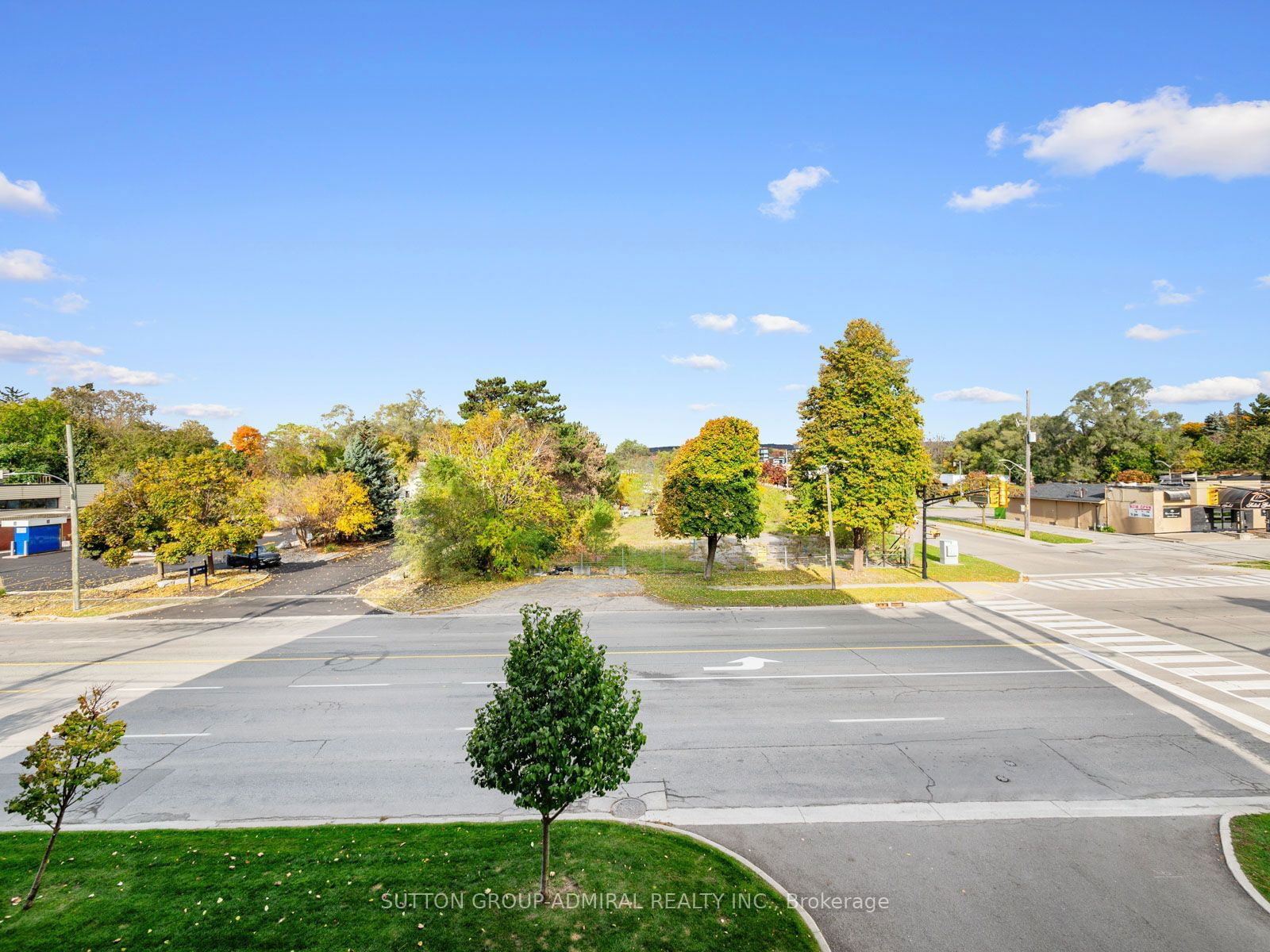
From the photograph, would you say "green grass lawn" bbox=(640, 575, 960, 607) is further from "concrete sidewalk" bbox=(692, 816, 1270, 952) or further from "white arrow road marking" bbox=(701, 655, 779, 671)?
"concrete sidewalk" bbox=(692, 816, 1270, 952)

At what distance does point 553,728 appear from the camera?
274 inches

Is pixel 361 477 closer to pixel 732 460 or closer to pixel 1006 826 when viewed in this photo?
pixel 732 460

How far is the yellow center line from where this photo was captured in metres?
19.9

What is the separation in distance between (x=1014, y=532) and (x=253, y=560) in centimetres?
6168

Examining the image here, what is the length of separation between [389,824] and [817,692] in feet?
35.7

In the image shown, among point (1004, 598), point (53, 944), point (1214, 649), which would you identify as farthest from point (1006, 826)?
point (1004, 598)

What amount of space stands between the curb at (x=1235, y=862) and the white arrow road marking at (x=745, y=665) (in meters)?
10.4

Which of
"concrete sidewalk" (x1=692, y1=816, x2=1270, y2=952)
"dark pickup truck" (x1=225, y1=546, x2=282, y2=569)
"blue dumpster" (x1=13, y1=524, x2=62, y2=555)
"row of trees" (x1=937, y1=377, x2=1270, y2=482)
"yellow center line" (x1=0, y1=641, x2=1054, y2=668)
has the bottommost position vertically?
"concrete sidewalk" (x1=692, y1=816, x2=1270, y2=952)

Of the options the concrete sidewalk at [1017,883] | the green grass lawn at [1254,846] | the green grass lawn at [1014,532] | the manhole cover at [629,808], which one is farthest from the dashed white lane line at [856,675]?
the green grass lawn at [1014,532]

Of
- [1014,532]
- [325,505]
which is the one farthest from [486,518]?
[1014,532]

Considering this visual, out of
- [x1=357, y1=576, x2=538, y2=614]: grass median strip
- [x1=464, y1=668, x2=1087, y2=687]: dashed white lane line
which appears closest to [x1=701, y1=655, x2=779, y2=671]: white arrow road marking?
[x1=464, y1=668, x2=1087, y2=687]: dashed white lane line

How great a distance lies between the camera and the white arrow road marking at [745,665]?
18.5 m

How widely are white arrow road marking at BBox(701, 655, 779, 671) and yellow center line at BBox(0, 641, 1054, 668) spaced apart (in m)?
0.79

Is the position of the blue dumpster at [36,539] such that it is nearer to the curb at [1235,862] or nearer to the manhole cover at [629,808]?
the manhole cover at [629,808]
